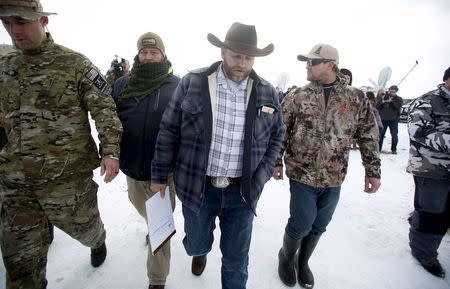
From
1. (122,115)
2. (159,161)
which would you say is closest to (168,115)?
(159,161)

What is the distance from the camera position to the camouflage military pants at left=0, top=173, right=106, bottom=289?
6.04 ft

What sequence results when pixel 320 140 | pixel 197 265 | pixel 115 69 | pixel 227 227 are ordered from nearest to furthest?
pixel 227 227, pixel 320 140, pixel 197 265, pixel 115 69

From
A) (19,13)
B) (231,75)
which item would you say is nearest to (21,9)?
(19,13)

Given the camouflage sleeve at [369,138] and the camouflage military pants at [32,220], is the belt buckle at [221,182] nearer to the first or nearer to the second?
the camouflage military pants at [32,220]

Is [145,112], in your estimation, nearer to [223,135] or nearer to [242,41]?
[223,135]

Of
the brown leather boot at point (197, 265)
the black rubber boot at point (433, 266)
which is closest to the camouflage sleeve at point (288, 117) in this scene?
the brown leather boot at point (197, 265)

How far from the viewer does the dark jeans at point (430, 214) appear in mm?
2768

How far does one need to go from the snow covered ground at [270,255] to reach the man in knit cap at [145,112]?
43 centimetres

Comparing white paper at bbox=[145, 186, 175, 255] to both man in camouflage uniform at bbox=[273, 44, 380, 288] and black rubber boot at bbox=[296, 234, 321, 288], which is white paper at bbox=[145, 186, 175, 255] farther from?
black rubber boot at bbox=[296, 234, 321, 288]

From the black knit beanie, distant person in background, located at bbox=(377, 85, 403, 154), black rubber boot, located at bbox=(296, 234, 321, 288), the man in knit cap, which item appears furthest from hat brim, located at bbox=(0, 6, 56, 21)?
distant person in background, located at bbox=(377, 85, 403, 154)

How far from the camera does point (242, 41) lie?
1.83 meters

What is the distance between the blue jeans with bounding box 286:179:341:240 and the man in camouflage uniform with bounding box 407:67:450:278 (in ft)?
3.73

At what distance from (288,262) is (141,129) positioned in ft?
6.41

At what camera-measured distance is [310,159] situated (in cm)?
238
